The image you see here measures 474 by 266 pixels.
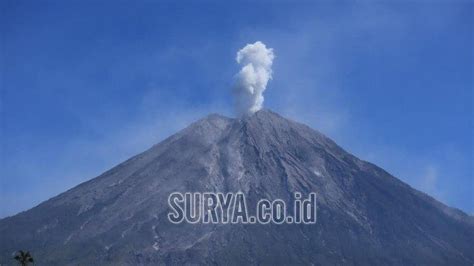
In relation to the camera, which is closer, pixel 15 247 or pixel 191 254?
pixel 191 254

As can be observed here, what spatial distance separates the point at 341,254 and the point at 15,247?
94.5m

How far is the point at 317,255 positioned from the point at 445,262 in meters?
37.2

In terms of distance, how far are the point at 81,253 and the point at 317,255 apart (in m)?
66.7

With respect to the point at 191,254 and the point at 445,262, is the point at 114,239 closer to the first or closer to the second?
the point at 191,254

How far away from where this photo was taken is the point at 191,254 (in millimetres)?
183125

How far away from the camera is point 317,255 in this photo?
19475cm

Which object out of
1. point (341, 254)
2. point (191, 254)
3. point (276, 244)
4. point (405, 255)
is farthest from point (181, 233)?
point (405, 255)

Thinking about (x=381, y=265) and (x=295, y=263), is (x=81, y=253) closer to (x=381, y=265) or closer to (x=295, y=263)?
(x=295, y=263)

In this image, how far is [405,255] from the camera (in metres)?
198

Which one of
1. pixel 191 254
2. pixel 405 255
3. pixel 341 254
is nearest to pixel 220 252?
pixel 191 254

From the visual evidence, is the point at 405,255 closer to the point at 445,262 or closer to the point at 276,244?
the point at 445,262

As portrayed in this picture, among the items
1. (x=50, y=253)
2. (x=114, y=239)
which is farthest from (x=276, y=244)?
(x=50, y=253)

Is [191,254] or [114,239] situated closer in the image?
[191,254]

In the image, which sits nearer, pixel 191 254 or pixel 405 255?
pixel 191 254
